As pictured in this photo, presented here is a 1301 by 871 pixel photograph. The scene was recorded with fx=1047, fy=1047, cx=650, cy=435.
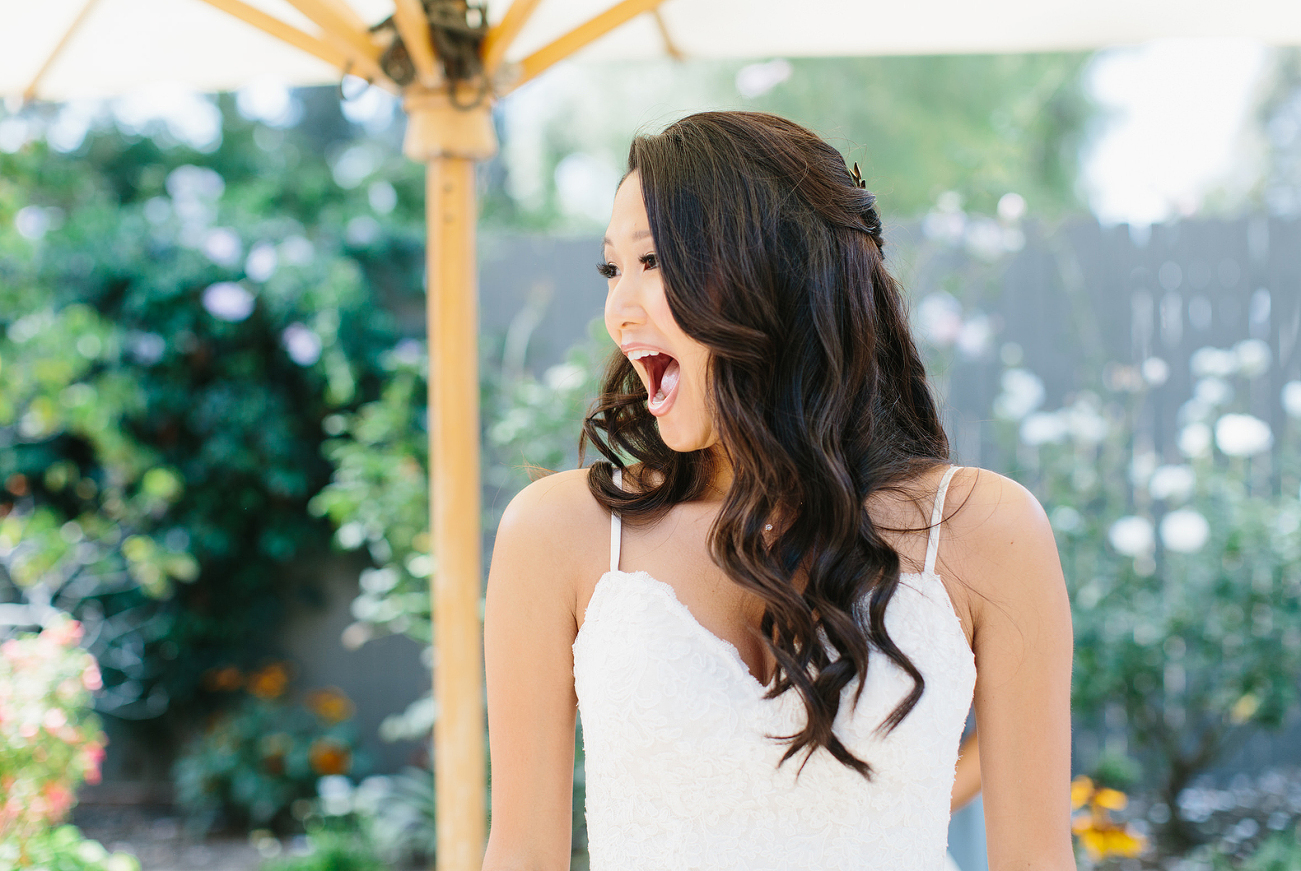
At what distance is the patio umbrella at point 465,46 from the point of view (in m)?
2.25

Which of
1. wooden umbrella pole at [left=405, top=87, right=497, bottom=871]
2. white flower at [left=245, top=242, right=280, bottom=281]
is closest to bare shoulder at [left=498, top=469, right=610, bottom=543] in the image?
wooden umbrella pole at [left=405, top=87, right=497, bottom=871]

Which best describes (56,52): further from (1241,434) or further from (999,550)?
(1241,434)

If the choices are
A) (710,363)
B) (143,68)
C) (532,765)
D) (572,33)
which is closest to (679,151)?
(710,363)

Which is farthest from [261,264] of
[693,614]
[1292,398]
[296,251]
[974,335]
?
[1292,398]

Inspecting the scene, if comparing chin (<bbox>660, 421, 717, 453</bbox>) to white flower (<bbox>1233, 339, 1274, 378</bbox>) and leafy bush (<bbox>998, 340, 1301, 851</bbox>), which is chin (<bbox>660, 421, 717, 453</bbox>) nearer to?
leafy bush (<bbox>998, 340, 1301, 851</bbox>)

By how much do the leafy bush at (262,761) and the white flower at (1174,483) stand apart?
3088mm

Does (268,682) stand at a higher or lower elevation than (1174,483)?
lower

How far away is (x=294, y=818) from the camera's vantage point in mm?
3836

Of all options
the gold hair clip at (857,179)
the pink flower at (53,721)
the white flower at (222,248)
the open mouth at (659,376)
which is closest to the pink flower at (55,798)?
the pink flower at (53,721)

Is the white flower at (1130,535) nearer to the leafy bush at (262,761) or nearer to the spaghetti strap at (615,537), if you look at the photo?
the spaghetti strap at (615,537)

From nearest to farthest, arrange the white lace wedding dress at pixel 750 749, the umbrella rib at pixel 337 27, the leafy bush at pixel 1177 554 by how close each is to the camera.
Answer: the white lace wedding dress at pixel 750 749 → the umbrella rib at pixel 337 27 → the leafy bush at pixel 1177 554

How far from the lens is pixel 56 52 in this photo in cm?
261

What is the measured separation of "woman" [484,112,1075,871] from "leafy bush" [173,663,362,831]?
8.95 feet

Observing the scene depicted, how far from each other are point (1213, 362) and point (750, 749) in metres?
3.24
